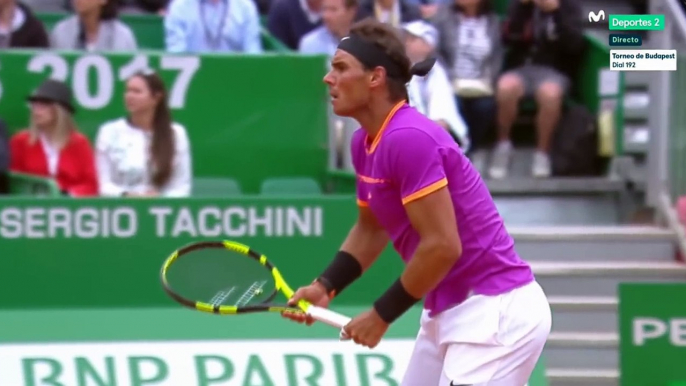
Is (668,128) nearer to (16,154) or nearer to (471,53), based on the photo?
(471,53)

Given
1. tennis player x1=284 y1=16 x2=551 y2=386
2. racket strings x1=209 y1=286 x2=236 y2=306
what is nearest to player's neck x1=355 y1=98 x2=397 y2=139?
tennis player x1=284 y1=16 x2=551 y2=386

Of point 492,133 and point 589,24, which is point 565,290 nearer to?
point 492,133

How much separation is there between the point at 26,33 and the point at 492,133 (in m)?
3.06

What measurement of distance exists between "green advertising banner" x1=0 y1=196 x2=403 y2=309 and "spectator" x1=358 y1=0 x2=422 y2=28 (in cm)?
228

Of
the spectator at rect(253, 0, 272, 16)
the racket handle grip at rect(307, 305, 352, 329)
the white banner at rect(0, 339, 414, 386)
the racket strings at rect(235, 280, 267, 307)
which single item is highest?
the spectator at rect(253, 0, 272, 16)

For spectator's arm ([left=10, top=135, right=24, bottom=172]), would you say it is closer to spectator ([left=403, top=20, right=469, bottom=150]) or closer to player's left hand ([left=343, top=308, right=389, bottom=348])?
spectator ([left=403, top=20, right=469, bottom=150])

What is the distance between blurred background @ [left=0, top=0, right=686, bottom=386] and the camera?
6.09m

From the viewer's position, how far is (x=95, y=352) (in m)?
6.06

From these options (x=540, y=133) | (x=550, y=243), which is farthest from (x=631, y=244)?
(x=540, y=133)

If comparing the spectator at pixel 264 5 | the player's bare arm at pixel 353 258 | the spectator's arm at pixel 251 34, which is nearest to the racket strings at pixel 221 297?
the player's bare arm at pixel 353 258

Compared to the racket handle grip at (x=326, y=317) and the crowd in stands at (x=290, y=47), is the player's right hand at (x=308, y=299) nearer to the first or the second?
the racket handle grip at (x=326, y=317)

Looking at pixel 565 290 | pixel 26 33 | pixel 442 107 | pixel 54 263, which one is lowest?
pixel 565 290

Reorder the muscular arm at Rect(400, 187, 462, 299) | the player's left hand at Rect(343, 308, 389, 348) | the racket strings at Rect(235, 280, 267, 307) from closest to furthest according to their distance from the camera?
the muscular arm at Rect(400, 187, 462, 299) → the player's left hand at Rect(343, 308, 389, 348) → the racket strings at Rect(235, 280, 267, 307)

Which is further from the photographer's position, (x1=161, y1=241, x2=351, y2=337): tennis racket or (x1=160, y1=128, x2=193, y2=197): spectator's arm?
(x1=160, y1=128, x2=193, y2=197): spectator's arm
